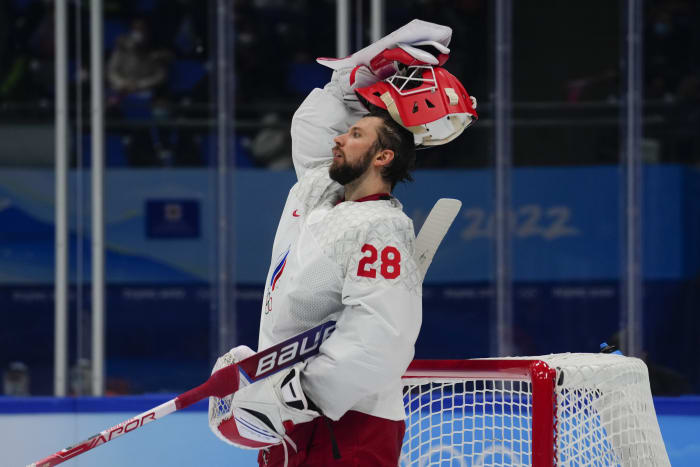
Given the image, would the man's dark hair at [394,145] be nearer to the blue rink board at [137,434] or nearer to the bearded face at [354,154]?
the bearded face at [354,154]

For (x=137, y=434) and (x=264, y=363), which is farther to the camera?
(x=137, y=434)

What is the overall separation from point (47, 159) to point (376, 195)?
2.97 metres

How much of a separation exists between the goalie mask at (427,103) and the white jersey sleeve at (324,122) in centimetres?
20

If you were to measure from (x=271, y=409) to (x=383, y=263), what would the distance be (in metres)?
0.32

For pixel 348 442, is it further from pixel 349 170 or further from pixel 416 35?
pixel 416 35

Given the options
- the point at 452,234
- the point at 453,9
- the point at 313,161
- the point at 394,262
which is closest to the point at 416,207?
the point at 452,234

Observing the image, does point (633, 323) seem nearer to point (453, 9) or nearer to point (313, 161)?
point (453, 9)

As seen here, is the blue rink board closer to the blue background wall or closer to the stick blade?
the stick blade

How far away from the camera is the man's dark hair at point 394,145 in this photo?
183cm

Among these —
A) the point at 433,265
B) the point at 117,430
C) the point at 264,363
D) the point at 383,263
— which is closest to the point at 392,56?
the point at 383,263

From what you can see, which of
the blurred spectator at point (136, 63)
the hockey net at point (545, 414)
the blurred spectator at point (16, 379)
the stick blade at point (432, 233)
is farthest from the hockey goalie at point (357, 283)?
the blurred spectator at point (16, 379)

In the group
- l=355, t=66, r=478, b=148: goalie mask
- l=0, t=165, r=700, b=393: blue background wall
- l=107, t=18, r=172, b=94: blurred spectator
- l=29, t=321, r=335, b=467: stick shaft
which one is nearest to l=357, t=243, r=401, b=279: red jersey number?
l=29, t=321, r=335, b=467: stick shaft

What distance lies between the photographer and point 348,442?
173 centimetres

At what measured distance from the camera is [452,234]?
4.57 m
